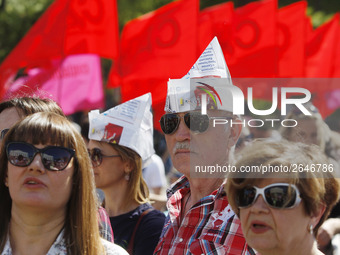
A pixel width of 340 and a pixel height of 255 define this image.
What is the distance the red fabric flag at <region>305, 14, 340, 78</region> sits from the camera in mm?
9242

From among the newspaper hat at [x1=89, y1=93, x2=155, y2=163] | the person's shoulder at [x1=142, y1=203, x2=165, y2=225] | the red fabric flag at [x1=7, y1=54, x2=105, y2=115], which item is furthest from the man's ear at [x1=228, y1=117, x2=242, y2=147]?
the red fabric flag at [x1=7, y1=54, x2=105, y2=115]

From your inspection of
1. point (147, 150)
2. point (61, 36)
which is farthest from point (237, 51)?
point (147, 150)

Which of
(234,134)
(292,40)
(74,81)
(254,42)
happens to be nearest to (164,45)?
(254,42)

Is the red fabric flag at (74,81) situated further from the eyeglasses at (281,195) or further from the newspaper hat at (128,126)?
the eyeglasses at (281,195)

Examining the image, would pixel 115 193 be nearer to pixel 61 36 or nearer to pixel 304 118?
pixel 304 118

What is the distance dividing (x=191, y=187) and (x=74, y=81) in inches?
224

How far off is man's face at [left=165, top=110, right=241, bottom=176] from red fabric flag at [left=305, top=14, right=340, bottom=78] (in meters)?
6.13

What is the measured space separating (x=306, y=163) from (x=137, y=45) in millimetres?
6223

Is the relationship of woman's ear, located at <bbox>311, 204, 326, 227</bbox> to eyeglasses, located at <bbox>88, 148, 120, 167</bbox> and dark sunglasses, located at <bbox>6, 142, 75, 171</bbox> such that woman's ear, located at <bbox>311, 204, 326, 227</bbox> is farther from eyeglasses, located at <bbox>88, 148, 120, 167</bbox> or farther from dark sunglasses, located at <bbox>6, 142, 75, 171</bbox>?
eyeglasses, located at <bbox>88, 148, 120, 167</bbox>

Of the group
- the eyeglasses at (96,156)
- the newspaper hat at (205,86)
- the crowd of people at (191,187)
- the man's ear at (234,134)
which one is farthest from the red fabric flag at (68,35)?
the man's ear at (234,134)

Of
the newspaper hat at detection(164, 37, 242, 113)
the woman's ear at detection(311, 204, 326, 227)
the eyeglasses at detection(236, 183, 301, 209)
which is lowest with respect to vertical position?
the woman's ear at detection(311, 204, 326, 227)

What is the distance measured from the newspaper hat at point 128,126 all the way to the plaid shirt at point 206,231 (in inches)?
39.5

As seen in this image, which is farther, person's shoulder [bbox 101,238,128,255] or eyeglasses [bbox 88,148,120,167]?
eyeglasses [bbox 88,148,120,167]

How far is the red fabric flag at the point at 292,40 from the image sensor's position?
7.78m
